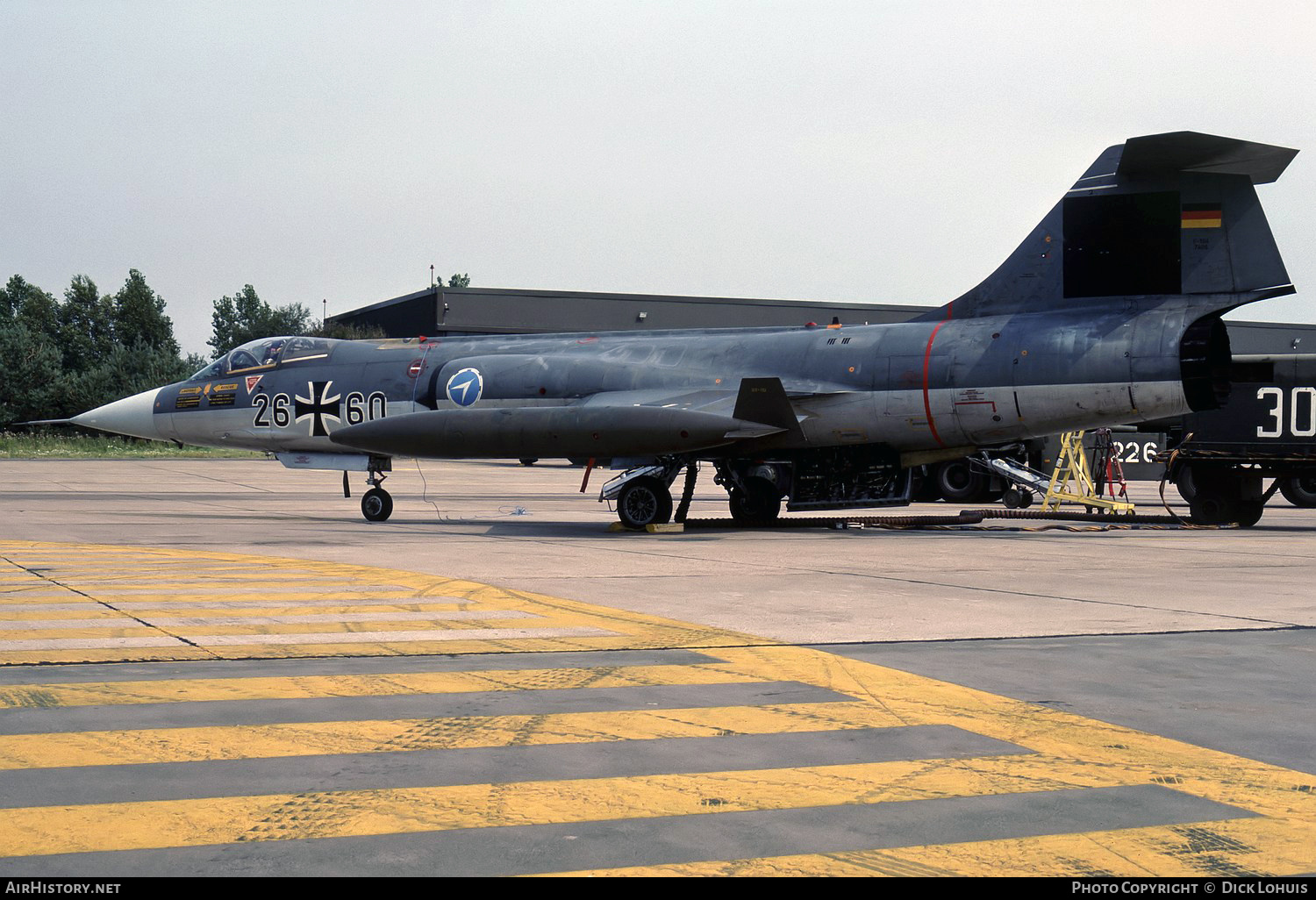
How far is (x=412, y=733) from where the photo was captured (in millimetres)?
5586

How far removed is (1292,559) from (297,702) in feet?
45.0

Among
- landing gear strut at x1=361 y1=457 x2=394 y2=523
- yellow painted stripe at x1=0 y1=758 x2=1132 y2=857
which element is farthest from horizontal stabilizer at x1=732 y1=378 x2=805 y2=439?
yellow painted stripe at x1=0 y1=758 x2=1132 y2=857

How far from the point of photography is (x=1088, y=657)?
7941mm

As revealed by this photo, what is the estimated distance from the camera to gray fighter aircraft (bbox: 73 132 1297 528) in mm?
18109

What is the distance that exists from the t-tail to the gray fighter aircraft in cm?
3

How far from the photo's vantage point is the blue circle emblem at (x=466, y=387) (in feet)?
74.0

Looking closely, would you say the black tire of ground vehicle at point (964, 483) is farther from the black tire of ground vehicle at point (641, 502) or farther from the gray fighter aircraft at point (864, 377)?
the black tire of ground vehicle at point (641, 502)

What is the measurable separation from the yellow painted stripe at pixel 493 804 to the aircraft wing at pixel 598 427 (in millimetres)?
14246

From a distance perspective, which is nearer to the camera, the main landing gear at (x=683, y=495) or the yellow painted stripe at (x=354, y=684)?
the yellow painted stripe at (x=354, y=684)

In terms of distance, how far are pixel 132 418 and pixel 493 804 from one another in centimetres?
2343

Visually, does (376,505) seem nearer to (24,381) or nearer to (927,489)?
(927,489)

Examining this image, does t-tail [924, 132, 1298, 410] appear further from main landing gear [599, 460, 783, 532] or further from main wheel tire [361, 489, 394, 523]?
main wheel tire [361, 489, 394, 523]

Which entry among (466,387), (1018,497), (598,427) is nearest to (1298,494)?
(1018,497)

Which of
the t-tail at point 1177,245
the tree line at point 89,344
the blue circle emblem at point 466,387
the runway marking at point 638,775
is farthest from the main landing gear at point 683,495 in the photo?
the tree line at point 89,344
